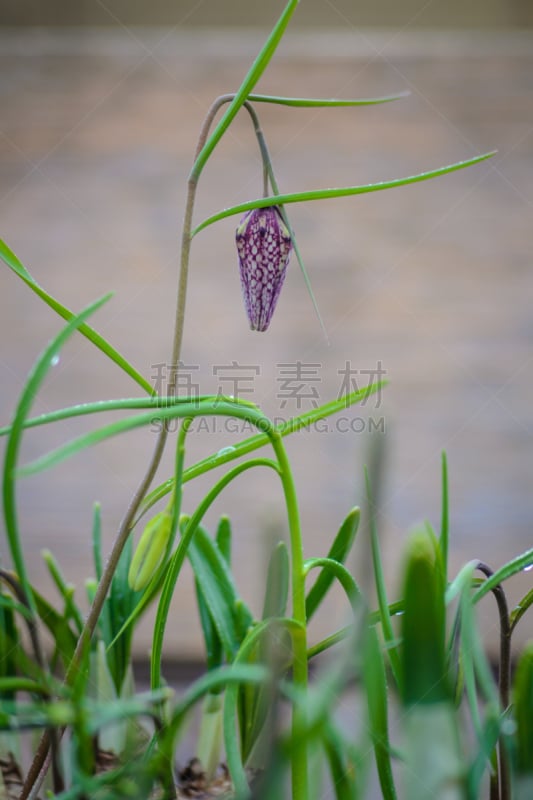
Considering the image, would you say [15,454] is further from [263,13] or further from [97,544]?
[263,13]

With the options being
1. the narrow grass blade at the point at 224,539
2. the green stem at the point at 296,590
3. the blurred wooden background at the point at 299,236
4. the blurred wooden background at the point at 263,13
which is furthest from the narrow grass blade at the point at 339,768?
the blurred wooden background at the point at 263,13

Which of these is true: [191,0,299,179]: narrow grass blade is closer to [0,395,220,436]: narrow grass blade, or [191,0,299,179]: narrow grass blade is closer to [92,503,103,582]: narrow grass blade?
[0,395,220,436]: narrow grass blade

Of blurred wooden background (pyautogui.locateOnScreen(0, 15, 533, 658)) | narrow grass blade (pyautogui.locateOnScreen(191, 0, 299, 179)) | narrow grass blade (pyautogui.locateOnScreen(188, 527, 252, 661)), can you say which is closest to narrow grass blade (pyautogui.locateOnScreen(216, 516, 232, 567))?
narrow grass blade (pyautogui.locateOnScreen(188, 527, 252, 661))

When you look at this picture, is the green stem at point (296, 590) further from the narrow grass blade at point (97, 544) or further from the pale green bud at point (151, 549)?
the narrow grass blade at point (97, 544)

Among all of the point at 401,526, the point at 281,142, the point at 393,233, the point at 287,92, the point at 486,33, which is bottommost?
the point at 401,526

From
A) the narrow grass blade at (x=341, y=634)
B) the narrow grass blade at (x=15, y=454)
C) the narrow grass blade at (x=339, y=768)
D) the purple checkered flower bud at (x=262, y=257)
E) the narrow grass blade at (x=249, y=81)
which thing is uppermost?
the narrow grass blade at (x=249, y=81)

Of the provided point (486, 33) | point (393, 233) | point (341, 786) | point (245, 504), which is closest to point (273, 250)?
point (341, 786)

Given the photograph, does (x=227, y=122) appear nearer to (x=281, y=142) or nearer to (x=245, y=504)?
(x=245, y=504)
